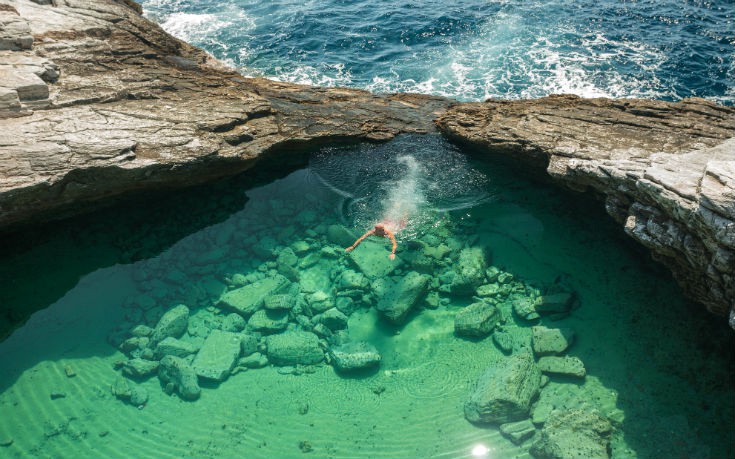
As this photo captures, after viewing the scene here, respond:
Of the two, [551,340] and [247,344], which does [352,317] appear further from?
[551,340]

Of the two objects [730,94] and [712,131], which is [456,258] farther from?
[730,94]

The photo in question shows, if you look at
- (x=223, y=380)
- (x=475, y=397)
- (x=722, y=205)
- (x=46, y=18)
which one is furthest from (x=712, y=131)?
(x=46, y=18)

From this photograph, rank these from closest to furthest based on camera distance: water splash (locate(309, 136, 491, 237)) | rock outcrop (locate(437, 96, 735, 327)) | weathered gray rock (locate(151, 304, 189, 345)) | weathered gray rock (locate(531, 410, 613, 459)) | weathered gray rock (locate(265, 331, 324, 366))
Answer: rock outcrop (locate(437, 96, 735, 327)), weathered gray rock (locate(531, 410, 613, 459)), weathered gray rock (locate(265, 331, 324, 366)), weathered gray rock (locate(151, 304, 189, 345)), water splash (locate(309, 136, 491, 237))

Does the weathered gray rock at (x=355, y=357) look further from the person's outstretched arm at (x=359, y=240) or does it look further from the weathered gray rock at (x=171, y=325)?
the weathered gray rock at (x=171, y=325)

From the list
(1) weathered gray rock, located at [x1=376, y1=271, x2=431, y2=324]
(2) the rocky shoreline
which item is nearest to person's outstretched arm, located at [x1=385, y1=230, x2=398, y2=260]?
(1) weathered gray rock, located at [x1=376, y1=271, x2=431, y2=324]

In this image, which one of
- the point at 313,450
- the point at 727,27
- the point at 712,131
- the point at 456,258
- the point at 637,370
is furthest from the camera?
the point at 727,27

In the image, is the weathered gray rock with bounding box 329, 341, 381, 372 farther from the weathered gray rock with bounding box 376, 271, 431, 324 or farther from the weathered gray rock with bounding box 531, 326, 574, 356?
the weathered gray rock with bounding box 531, 326, 574, 356
